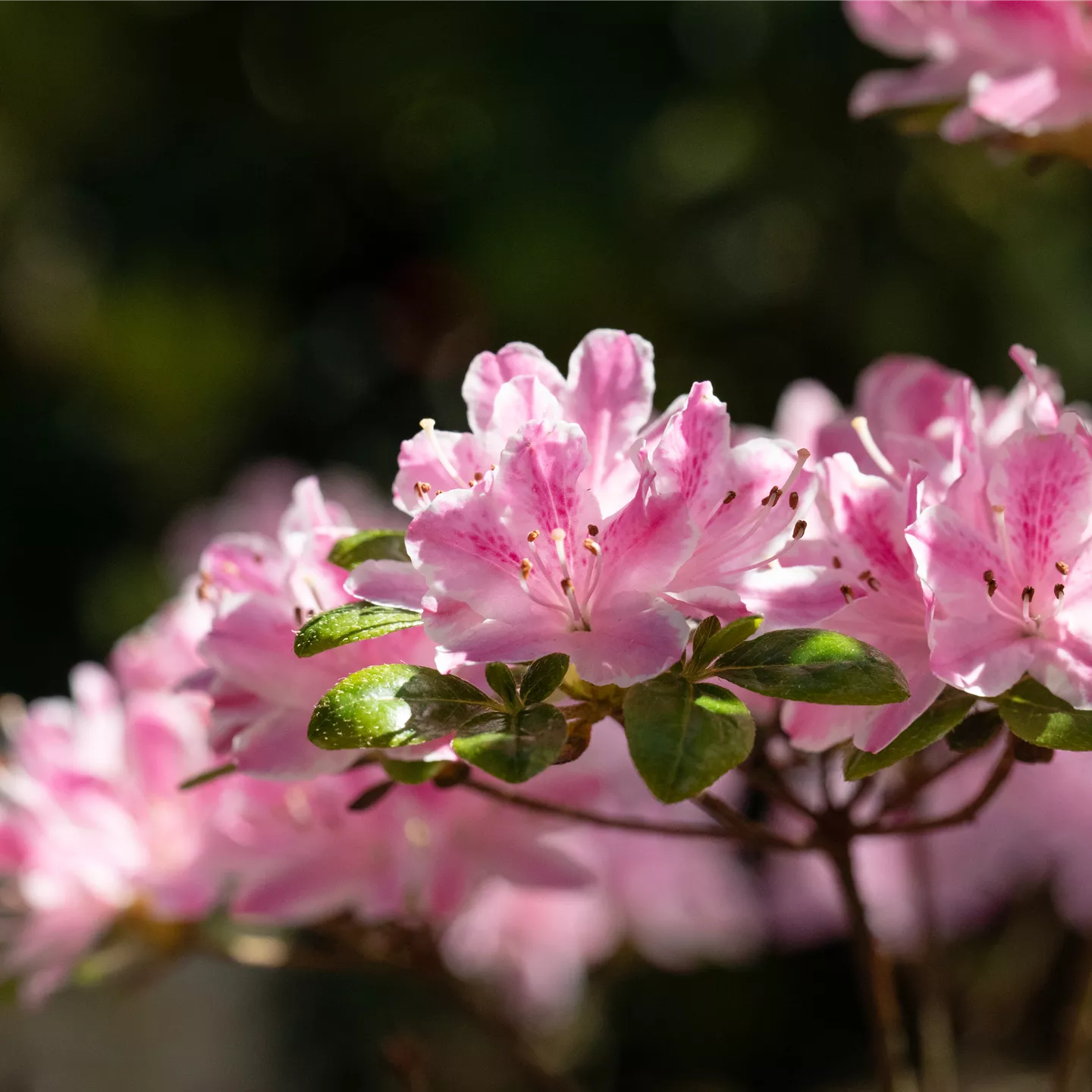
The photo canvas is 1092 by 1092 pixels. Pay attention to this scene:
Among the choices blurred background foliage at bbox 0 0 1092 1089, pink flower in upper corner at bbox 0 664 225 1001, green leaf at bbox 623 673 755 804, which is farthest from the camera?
blurred background foliage at bbox 0 0 1092 1089

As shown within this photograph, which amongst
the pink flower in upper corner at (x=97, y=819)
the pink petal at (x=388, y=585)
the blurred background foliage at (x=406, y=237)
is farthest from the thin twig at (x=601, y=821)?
the blurred background foliage at (x=406, y=237)

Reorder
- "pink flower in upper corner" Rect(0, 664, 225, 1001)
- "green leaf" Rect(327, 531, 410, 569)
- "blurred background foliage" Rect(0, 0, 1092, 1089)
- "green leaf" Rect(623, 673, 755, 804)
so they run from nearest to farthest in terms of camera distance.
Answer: "green leaf" Rect(623, 673, 755, 804)
"green leaf" Rect(327, 531, 410, 569)
"pink flower in upper corner" Rect(0, 664, 225, 1001)
"blurred background foliage" Rect(0, 0, 1092, 1089)

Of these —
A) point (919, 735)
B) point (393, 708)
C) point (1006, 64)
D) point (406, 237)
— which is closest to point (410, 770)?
point (393, 708)

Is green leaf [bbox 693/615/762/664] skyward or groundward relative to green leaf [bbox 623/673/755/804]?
skyward

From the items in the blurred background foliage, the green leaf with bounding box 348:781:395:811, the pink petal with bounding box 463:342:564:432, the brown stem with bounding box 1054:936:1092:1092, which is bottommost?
the brown stem with bounding box 1054:936:1092:1092

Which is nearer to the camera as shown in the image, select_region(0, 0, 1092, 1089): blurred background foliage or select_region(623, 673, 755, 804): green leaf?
select_region(623, 673, 755, 804): green leaf

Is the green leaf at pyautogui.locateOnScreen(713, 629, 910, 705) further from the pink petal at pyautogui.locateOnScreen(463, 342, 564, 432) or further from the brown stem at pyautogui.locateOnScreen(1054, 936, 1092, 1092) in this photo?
the brown stem at pyautogui.locateOnScreen(1054, 936, 1092, 1092)

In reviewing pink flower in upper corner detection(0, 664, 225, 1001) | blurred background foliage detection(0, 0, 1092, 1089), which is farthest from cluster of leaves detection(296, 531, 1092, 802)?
blurred background foliage detection(0, 0, 1092, 1089)
